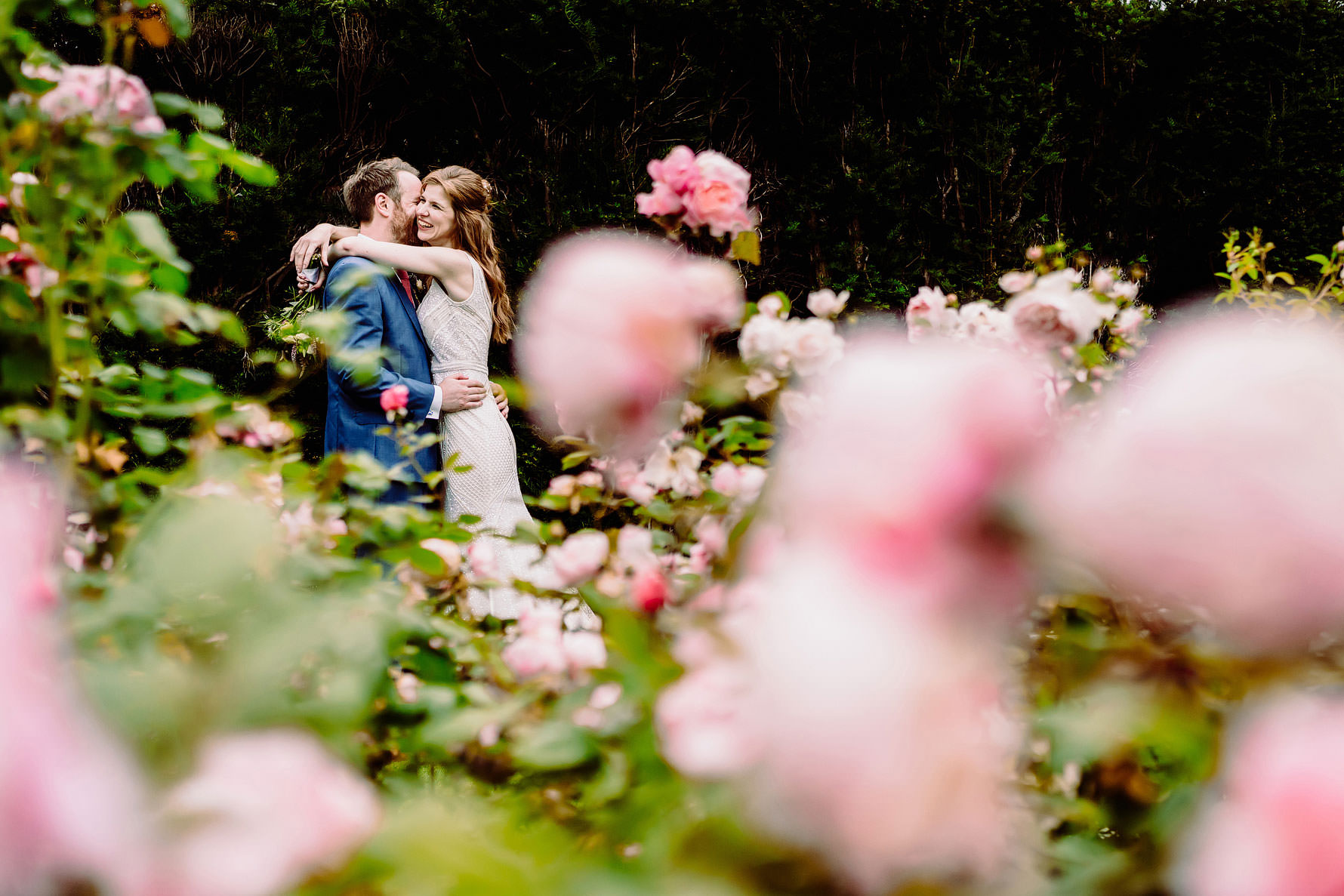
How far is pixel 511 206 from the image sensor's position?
16.4 feet

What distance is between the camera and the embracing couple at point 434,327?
285 cm

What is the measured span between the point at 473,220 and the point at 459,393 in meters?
0.71

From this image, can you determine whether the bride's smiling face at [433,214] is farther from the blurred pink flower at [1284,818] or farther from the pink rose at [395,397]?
the blurred pink flower at [1284,818]

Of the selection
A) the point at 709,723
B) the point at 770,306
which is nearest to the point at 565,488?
the point at 770,306

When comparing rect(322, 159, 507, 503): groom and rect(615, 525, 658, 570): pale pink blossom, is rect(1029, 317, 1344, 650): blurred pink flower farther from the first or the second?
rect(322, 159, 507, 503): groom

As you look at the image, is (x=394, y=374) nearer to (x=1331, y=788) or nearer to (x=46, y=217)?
(x=46, y=217)

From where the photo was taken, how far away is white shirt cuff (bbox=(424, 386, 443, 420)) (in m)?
2.94

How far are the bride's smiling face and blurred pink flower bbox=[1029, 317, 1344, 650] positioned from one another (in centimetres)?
319

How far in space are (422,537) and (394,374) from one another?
6.70ft

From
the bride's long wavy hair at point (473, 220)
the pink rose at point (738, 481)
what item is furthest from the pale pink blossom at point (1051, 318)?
the bride's long wavy hair at point (473, 220)

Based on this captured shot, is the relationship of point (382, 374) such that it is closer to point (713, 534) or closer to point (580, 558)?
point (580, 558)

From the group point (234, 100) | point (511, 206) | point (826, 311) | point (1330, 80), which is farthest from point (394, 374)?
point (1330, 80)

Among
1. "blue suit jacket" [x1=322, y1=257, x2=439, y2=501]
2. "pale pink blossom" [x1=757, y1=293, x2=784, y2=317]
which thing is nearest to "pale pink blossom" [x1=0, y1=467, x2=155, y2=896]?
"pale pink blossom" [x1=757, y1=293, x2=784, y2=317]

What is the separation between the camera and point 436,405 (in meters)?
2.96
